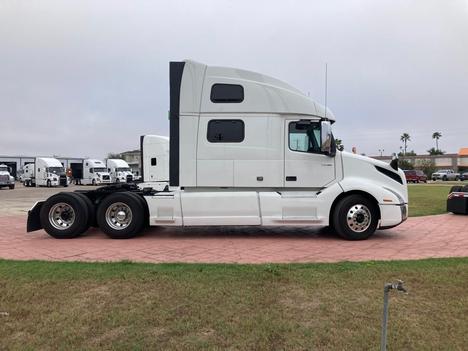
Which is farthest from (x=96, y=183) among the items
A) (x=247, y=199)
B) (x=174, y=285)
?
(x=174, y=285)

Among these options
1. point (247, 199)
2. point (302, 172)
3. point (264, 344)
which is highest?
point (302, 172)

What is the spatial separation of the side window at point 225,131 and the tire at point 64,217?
314 centimetres

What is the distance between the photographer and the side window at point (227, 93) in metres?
8.76

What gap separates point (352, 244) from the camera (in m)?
8.12

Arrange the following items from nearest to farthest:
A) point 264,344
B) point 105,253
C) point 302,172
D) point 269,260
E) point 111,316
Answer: point 264,344, point 111,316, point 269,260, point 105,253, point 302,172

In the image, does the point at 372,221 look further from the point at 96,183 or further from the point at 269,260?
the point at 96,183

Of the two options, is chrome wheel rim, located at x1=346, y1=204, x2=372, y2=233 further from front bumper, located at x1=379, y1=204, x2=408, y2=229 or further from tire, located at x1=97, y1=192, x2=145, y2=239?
tire, located at x1=97, y1=192, x2=145, y2=239

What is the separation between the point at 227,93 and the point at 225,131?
0.80 m

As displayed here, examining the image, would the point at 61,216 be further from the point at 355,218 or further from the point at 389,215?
the point at 389,215

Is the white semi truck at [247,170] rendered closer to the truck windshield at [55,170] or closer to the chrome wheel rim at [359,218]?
the chrome wheel rim at [359,218]

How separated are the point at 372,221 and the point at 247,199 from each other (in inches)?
103

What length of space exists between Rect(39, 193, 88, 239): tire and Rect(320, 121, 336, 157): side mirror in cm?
519

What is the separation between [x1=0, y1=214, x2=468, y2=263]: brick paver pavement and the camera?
22.3 ft

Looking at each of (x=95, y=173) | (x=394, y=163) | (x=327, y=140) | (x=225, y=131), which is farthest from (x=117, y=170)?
(x=394, y=163)
